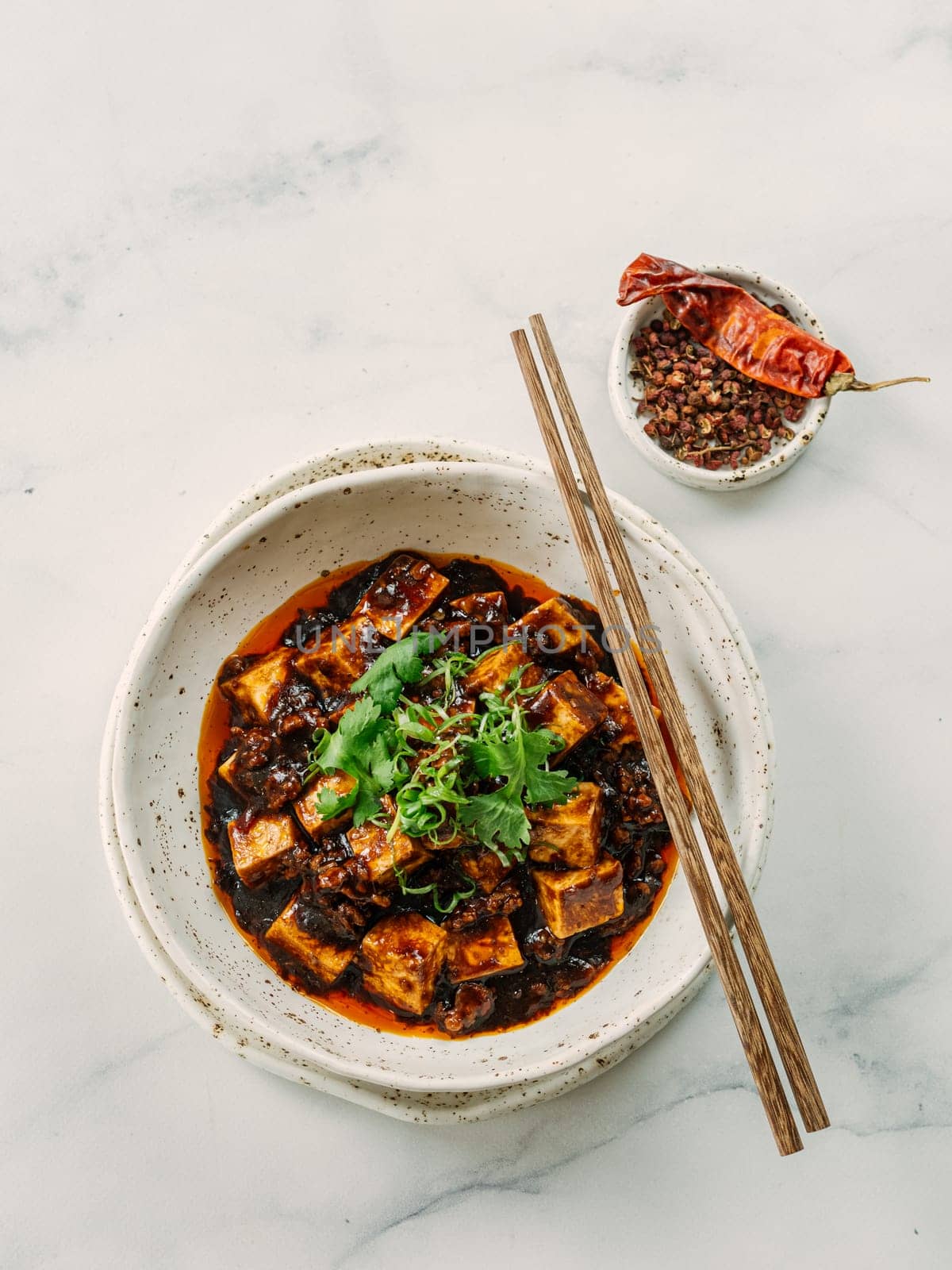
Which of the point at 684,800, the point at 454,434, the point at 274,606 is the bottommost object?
the point at 684,800

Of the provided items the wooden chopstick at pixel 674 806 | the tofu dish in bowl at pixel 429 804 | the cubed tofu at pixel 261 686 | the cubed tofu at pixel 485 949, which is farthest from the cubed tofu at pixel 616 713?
the cubed tofu at pixel 261 686

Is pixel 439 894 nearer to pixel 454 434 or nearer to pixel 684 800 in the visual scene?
pixel 684 800

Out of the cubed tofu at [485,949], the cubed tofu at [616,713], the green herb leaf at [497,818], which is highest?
the green herb leaf at [497,818]

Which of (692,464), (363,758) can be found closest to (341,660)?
(363,758)

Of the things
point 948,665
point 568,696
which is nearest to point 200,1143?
point 568,696

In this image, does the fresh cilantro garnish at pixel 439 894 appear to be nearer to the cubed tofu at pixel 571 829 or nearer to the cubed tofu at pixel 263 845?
the cubed tofu at pixel 571 829

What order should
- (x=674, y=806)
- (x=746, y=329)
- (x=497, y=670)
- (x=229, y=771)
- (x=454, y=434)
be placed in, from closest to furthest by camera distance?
(x=674, y=806) → (x=497, y=670) → (x=229, y=771) → (x=746, y=329) → (x=454, y=434)

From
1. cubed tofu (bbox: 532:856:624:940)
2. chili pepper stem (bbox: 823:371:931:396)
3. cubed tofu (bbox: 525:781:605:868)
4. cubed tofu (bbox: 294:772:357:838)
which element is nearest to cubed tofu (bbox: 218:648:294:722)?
cubed tofu (bbox: 294:772:357:838)

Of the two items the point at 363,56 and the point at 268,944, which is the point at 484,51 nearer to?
the point at 363,56
